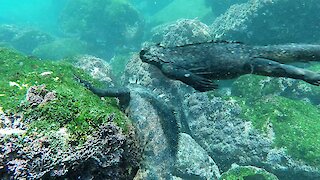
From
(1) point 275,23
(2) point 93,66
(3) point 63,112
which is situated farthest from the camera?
(1) point 275,23

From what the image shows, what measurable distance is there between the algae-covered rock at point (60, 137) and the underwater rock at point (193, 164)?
215 inches

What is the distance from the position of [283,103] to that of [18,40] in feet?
86.4

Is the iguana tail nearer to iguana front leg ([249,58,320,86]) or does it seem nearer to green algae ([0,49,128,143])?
iguana front leg ([249,58,320,86])

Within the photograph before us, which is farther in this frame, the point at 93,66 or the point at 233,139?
the point at 93,66

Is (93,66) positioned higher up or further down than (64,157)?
higher up

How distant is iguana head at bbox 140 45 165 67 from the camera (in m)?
5.00

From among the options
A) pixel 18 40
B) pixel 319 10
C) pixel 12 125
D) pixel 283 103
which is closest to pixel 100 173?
pixel 12 125

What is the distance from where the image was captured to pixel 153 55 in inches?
202

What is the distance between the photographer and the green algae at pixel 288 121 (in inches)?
351

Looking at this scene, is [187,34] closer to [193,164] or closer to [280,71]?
[193,164]

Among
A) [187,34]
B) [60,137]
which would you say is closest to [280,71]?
[60,137]

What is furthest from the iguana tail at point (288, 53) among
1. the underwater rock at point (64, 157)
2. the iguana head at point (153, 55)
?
the underwater rock at point (64, 157)

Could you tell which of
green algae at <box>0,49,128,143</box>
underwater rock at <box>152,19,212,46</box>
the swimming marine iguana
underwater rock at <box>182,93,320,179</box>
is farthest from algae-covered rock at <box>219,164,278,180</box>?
underwater rock at <box>152,19,212,46</box>

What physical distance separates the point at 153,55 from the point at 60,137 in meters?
2.52
